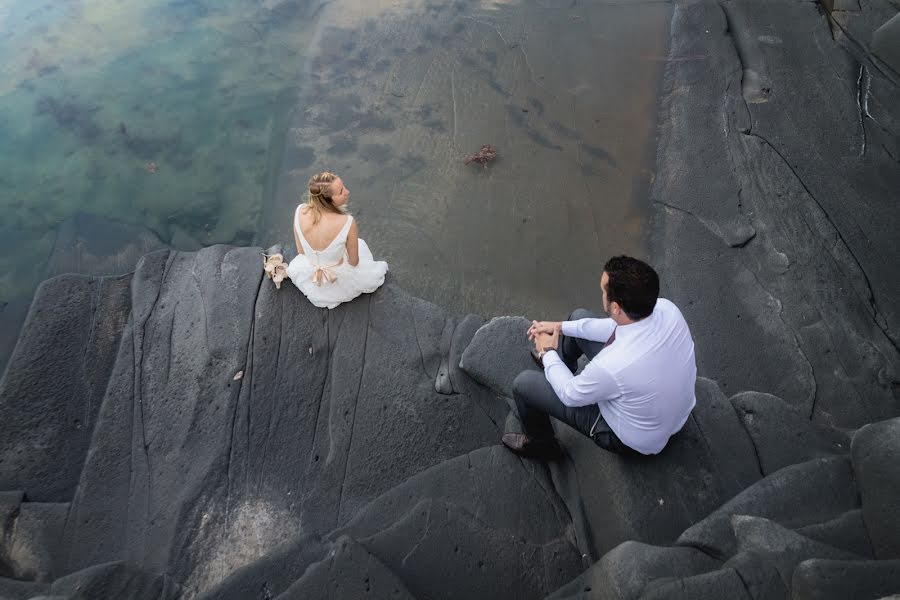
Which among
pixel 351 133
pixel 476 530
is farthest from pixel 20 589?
pixel 351 133

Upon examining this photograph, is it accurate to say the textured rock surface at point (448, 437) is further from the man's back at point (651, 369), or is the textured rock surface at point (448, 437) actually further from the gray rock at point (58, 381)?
the man's back at point (651, 369)

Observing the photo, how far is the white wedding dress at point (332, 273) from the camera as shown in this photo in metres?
3.72

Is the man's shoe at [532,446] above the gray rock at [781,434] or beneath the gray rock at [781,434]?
beneath

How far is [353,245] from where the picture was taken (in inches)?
147

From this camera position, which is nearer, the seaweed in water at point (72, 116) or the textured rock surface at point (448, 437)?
the textured rock surface at point (448, 437)

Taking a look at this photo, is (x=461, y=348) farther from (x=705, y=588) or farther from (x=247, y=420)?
(x=705, y=588)

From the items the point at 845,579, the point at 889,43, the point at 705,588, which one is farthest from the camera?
the point at 889,43

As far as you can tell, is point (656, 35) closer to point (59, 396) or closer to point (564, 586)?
point (564, 586)

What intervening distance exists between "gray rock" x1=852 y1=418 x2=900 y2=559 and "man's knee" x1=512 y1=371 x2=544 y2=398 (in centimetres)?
149

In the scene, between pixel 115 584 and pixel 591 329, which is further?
pixel 591 329

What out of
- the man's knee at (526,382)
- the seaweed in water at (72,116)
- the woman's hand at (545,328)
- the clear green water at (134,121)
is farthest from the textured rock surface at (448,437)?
the seaweed in water at (72,116)

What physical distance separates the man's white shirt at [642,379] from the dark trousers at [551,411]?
0.08m

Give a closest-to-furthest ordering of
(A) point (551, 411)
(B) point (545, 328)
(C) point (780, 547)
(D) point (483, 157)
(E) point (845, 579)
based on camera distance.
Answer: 1. (E) point (845, 579)
2. (C) point (780, 547)
3. (A) point (551, 411)
4. (B) point (545, 328)
5. (D) point (483, 157)

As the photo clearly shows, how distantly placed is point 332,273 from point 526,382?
55.5 inches
